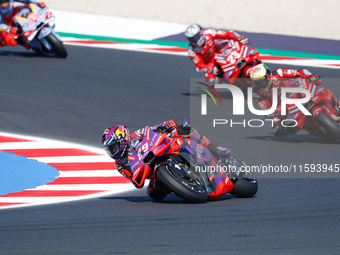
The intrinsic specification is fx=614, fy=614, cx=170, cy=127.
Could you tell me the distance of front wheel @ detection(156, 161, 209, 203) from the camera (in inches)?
243

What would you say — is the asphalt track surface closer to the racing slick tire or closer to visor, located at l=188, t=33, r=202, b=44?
the racing slick tire

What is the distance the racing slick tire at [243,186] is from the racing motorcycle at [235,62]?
600 centimetres

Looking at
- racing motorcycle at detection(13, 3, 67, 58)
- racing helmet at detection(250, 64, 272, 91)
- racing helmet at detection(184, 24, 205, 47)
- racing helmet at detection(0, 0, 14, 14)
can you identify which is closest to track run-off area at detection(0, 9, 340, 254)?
racing motorcycle at detection(13, 3, 67, 58)

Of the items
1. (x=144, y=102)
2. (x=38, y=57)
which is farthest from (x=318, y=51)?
(x=38, y=57)

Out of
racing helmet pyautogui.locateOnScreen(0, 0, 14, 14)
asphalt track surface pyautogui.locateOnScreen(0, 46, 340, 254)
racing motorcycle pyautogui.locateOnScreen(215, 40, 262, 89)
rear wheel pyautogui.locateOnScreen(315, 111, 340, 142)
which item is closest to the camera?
asphalt track surface pyautogui.locateOnScreen(0, 46, 340, 254)

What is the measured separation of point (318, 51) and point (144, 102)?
19.6ft

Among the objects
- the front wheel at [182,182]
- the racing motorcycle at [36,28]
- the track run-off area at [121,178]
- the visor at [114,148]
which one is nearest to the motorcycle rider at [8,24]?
the racing motorcycle at [36,28]

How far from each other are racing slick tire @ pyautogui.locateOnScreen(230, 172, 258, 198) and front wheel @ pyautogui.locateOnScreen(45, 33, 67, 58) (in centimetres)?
945

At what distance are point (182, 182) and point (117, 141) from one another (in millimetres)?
827

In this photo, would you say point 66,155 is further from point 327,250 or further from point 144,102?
point 327,250

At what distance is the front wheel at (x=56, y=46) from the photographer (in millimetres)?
15273

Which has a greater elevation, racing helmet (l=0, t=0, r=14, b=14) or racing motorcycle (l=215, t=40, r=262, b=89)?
racing helmet (l=0, t=0, r=14, b=14)

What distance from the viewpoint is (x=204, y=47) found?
511 inches

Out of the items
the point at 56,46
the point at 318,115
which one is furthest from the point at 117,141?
the point at 56,46
